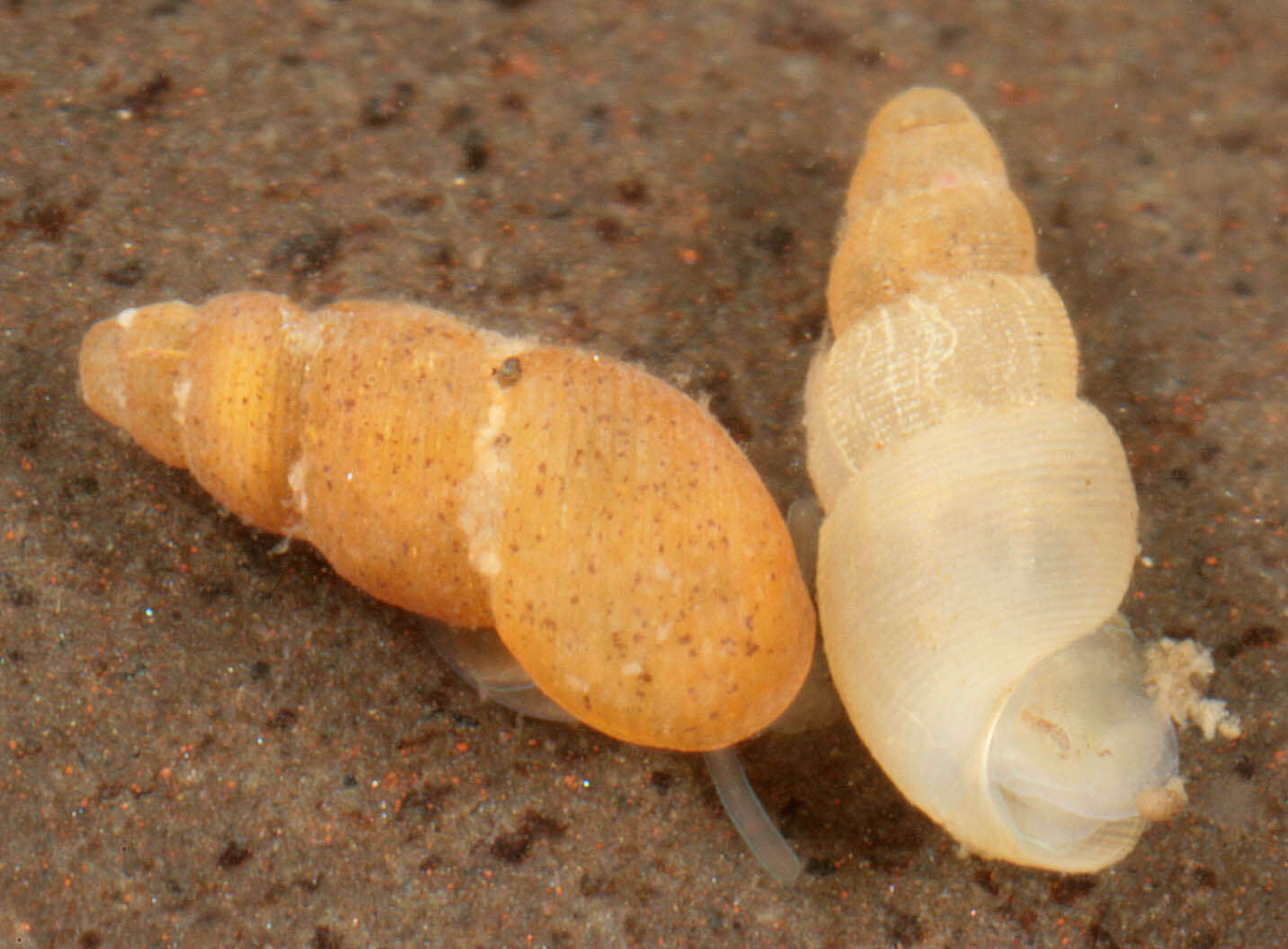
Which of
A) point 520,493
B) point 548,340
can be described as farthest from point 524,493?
point 548,340

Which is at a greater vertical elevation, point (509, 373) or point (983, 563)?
point (509, 373)

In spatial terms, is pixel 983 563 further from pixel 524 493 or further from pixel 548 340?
pixel 548 340

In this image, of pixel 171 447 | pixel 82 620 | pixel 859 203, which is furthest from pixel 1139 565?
pixel 82 620

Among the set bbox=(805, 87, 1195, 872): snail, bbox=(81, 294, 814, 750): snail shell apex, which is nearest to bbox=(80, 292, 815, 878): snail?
bbox=(81, 294, 814, 750): snail shell apex

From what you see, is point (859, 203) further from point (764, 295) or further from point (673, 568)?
point (673, 568)

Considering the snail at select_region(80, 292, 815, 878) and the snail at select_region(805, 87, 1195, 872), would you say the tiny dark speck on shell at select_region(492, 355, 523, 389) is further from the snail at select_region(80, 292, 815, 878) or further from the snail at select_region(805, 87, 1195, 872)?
the snail at select_region(805, 87, 1195, 872)

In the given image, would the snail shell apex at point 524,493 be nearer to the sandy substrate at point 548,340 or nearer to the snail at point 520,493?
the snail at point 520,493

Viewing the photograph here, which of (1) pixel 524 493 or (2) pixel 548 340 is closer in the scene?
(1) pixel 524 493

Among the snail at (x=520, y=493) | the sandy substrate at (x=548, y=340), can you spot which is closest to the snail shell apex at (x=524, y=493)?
the snail at (x=520, y=493)
